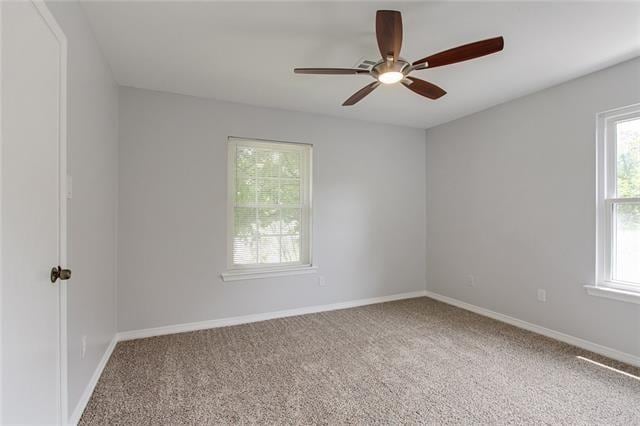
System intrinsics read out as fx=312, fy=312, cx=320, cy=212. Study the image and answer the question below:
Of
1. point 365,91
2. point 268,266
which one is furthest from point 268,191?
point 365,91

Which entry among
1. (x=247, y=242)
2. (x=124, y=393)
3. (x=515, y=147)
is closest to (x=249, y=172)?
(x=247, y=242)

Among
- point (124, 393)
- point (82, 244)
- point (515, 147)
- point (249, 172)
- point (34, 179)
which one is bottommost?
point (124, 393)

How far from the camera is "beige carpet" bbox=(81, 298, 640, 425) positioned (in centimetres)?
189

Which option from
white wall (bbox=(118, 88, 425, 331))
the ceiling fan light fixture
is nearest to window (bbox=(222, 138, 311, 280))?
white wall (bbox=(118, 88, 425, 331))

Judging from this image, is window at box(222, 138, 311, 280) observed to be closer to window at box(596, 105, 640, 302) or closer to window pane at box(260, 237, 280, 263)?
window pane at box(260, 237, 280, 263)

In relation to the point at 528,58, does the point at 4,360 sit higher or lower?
lower

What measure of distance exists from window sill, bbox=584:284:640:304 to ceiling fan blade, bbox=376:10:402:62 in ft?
8.66

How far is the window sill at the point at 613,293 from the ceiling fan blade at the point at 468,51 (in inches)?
90.1

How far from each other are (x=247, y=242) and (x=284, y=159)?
1.09 meters

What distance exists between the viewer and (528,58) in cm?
248

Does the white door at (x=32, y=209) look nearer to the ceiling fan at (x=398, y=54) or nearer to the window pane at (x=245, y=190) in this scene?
the ceiling fan at (x=398, y=54)

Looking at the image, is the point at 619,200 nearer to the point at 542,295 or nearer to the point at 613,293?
the point at 613,293

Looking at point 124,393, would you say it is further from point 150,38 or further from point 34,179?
point 150,38

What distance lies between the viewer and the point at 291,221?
3844mm
